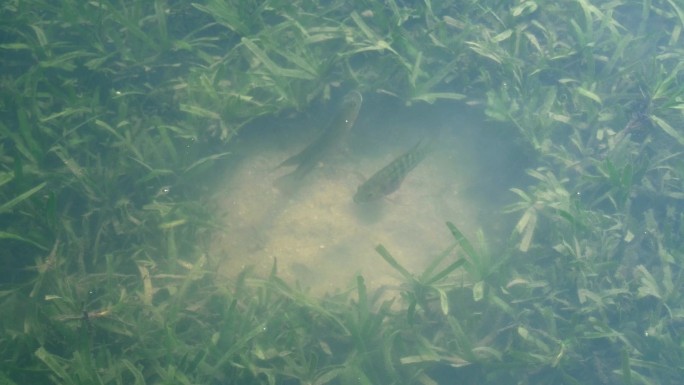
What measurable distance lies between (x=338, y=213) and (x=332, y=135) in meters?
0.91

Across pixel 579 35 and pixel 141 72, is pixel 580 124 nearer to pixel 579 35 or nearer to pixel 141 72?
pixel 579 35

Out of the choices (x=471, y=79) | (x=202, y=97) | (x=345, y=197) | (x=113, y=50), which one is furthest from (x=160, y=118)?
(x=471, y=79)

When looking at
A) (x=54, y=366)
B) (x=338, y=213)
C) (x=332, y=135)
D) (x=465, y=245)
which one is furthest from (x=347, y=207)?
(x=54, y=366)

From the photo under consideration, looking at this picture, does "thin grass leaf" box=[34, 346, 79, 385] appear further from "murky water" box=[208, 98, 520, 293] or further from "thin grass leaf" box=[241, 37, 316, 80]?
"thin grass leaf" box=[241, 37, 316, 80]

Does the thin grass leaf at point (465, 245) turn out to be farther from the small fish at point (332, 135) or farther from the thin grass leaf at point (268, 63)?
the thin grass leaf at point (268, 63)

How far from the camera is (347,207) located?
17.7ft

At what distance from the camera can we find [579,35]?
5.81m

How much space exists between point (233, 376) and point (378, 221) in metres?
2.33

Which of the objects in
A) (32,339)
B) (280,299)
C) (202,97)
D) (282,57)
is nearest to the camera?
(32,339)

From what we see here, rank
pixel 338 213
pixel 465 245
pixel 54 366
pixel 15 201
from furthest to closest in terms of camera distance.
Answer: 1. pixel 338 213
2. pixel 465 245
3. pixel 15 201
4. pixel 54 366

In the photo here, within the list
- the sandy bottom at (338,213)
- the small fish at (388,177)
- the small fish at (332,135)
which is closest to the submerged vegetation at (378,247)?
the sandy bottom at (338,213)

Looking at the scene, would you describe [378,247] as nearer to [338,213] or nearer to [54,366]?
[338,213]

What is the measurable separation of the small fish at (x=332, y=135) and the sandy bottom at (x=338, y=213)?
1.10 ft

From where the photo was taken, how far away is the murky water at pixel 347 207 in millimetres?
4996
